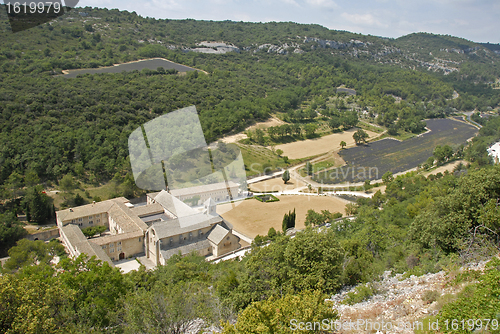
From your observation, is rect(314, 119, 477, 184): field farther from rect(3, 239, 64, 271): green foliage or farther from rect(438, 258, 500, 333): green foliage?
rect(438, 258, 500, 333): green foliage

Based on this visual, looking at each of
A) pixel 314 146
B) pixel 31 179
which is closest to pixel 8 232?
pixel 31 179

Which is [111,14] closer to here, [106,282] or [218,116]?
[218,116]

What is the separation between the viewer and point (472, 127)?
7981 centimetres

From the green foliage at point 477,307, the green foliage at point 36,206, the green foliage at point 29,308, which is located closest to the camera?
the green foliage at point 477,307

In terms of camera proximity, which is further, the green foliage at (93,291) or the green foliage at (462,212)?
the green foliage at (462,212)

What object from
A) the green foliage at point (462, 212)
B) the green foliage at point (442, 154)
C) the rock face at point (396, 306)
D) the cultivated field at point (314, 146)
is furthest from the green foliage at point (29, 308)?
the green foliage at point (442, 154)

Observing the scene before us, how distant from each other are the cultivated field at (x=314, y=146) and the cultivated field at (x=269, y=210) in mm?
18600

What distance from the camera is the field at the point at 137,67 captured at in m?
60.3

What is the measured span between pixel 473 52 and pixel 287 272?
7746 inches

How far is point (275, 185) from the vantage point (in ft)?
142

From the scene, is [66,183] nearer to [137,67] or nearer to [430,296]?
[430,296]

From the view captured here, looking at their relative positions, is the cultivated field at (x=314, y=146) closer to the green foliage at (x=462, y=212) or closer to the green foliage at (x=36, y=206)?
the green foliage at (x=36, y=206)

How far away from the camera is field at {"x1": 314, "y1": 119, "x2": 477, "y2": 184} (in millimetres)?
49125

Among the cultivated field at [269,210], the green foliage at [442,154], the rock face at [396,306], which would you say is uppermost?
the rock face at [396,306]
